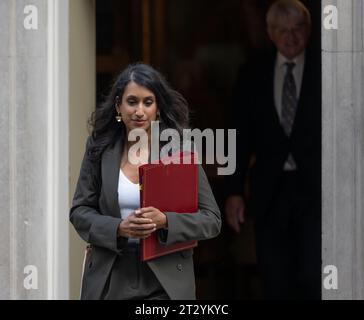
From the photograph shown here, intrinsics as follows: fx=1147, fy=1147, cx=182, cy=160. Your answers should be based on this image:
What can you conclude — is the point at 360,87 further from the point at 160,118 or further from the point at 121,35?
the point at 121,35

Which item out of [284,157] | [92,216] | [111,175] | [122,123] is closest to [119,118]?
[122,123]

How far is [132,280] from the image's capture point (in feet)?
18.8

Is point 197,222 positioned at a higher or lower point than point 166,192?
lower

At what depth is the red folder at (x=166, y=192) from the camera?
556cm

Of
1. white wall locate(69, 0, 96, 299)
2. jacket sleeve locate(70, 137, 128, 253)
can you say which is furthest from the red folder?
white wall locate(69, 0, 96, 299)

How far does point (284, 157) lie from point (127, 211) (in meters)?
2.62

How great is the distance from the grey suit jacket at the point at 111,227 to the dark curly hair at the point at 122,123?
0.21ft

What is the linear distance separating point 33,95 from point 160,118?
1.42 m

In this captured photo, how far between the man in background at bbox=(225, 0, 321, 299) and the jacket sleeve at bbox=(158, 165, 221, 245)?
2204mm

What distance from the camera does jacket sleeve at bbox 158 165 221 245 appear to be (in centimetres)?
564

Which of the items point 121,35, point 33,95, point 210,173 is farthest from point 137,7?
point 33,95

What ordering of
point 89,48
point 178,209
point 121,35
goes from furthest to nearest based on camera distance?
point 121,35 < point 89,48 < point 178,209

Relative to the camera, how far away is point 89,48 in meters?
7.68

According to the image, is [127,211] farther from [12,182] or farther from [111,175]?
[12,182]
